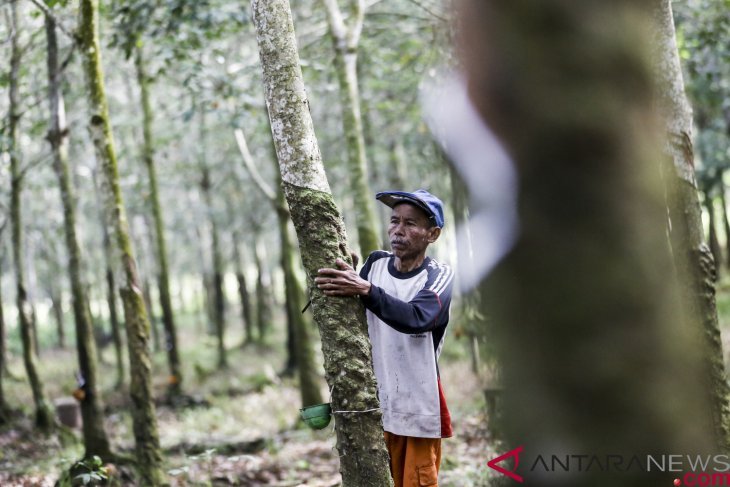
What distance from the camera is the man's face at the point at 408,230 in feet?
11.8

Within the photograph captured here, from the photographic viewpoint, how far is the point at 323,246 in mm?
3059

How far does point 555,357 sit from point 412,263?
9.73 feet

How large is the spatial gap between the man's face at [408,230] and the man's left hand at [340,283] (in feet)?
2.18

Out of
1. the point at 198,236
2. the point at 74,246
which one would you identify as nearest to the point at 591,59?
the point at 74,246

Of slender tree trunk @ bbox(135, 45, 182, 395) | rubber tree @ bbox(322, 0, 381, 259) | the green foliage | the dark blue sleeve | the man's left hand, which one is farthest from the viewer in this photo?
slender tree trunk @ bbox(135, 45, 182, 395)

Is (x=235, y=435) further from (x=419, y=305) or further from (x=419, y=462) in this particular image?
(x=419, y=305)

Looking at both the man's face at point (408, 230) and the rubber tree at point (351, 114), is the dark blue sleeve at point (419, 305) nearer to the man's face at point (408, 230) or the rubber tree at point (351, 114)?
the man's face at point (408, 230)

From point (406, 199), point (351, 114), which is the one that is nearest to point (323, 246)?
point (406, 199)

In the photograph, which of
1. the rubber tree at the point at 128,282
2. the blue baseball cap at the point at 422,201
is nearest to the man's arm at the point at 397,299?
the blue baseball cap at the point at 422,201

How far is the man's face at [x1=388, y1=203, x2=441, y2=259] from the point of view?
3596mm

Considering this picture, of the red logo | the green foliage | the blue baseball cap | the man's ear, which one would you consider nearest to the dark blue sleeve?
the man's ear

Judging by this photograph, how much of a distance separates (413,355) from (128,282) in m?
3.98

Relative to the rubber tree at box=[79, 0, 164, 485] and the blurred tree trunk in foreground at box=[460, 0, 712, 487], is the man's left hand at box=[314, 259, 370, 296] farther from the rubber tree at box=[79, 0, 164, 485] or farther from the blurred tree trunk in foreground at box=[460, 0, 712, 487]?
the rubber tree at box=[79, 0, 164, 485]

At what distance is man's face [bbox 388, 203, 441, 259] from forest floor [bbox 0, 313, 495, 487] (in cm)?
82
